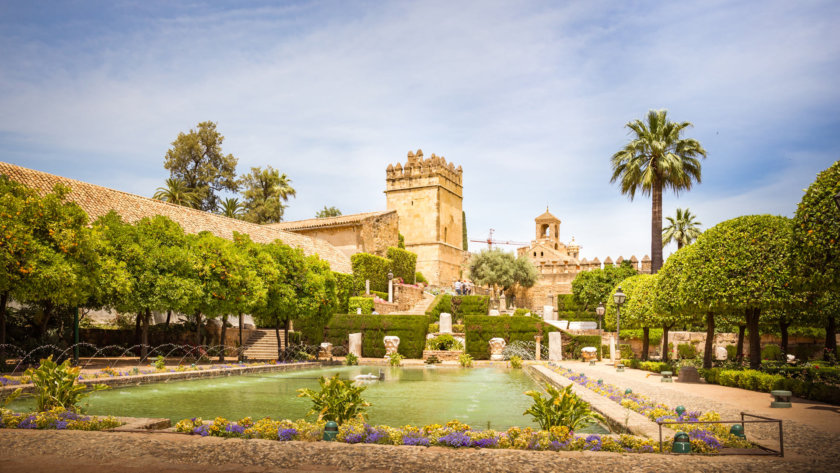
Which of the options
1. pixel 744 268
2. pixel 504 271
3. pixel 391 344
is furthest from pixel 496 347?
pixel 504 271

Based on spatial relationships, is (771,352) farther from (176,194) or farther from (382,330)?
(176,194)

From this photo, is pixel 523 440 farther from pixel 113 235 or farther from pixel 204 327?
pixel 204 327

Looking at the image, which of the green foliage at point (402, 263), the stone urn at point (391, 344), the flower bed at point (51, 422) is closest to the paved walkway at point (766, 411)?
the flower bed at point (51, 422)

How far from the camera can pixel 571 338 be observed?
2705 centimetres

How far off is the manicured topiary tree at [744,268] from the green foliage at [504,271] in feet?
115

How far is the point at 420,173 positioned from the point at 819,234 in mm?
43754

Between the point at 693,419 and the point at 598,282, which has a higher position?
the point at 598,282

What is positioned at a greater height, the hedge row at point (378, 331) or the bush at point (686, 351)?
the hedge row at point (378, 331)

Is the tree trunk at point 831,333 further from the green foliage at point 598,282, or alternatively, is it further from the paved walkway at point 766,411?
the green foliage at point 598,282

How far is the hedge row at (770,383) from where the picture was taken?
10.6m

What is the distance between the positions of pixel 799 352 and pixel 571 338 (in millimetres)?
9120

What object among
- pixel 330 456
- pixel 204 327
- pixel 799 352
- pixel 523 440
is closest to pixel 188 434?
pixel 330 456

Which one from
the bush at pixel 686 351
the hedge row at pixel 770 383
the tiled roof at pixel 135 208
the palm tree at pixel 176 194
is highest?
the palm tree at pixel 176 194

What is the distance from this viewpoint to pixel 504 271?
4938cm
